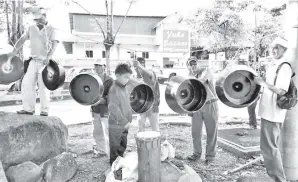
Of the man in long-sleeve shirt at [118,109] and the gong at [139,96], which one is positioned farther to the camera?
the man in long-sleeve shirt at [118,109]

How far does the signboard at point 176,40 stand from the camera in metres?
7.72

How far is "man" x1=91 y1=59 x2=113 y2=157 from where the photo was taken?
5.05m

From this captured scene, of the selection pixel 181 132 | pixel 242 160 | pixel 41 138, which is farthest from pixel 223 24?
pixel 41 138

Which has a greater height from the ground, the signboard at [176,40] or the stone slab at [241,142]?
the signboard at [176,40]

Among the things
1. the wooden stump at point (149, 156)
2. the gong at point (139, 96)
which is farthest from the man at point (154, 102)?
the wooden stump at point (149, 156)

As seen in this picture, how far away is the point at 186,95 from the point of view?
3.45 meters

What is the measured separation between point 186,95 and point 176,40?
490cm

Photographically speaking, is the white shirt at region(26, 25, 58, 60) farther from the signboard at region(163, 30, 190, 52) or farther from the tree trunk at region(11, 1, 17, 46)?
the tree trunk at region(11, 1, 17, 46)

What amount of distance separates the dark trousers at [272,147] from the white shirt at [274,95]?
10 cm

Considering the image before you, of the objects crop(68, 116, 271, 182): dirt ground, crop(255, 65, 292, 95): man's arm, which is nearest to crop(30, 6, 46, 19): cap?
crop(68, 116, 271, 182): dirt ground

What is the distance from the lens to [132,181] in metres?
3.55

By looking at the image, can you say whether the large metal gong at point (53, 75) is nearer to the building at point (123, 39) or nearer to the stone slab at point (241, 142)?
the stone slab at point (241, 142)

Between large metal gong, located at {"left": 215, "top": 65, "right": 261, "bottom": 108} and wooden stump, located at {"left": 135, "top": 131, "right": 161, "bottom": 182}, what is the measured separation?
973mm

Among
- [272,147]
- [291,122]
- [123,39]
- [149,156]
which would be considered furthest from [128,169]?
[123,39]
